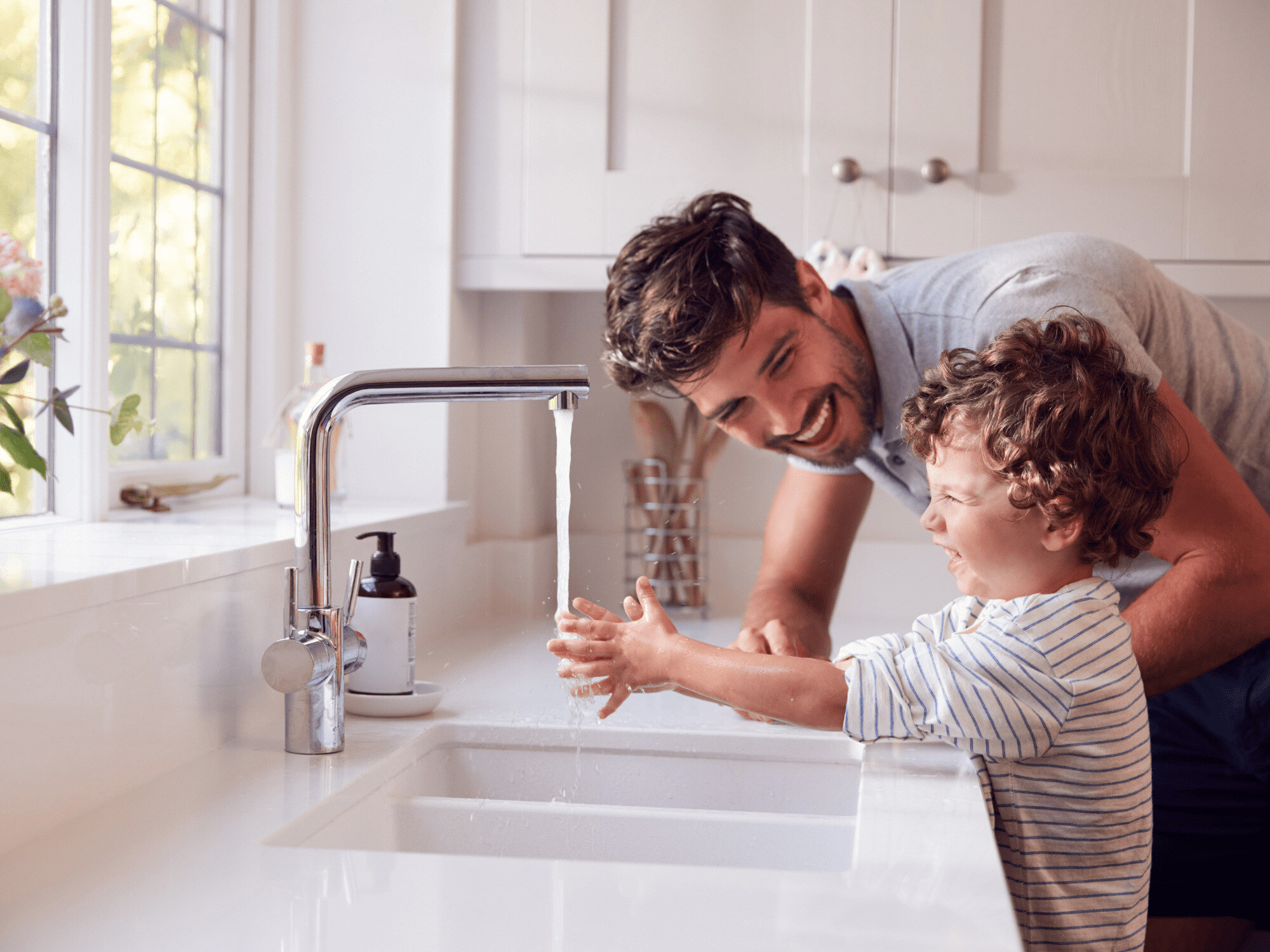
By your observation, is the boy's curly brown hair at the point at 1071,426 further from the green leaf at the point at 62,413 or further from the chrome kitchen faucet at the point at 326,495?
the green leaf at the point at 62,413

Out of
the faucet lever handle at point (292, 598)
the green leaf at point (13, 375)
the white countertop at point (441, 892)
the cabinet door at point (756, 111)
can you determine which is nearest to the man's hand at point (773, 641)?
the white countertop at point (441, 892)

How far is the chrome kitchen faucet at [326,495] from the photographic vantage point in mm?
974

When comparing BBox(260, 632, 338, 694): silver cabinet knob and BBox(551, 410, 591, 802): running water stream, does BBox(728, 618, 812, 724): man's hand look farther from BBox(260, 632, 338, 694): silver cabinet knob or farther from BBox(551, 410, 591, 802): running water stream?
BBox(260, 632, 338, 694): silver cabinet knob

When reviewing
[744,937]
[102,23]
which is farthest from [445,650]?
[744,937]

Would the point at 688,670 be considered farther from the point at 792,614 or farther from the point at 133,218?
the point at 133,218

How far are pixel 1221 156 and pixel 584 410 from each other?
1072 millimetres

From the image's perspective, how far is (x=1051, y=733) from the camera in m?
0.90

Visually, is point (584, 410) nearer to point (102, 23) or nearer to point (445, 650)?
point (445, 650)

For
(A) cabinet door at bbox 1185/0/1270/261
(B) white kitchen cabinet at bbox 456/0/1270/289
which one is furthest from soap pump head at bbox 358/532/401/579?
(A) cabinet door at bbox 1185/0/1270/261

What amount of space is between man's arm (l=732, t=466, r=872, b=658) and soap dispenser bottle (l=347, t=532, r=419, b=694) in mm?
363

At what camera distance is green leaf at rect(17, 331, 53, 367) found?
3.08 feet

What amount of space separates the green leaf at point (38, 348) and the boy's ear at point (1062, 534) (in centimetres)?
82

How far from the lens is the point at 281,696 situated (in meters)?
1.15

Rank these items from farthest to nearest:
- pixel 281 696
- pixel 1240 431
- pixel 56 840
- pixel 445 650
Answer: pixel 445 650 → pixel 1240 431 → pixel 281 696 → pixel 56 840
